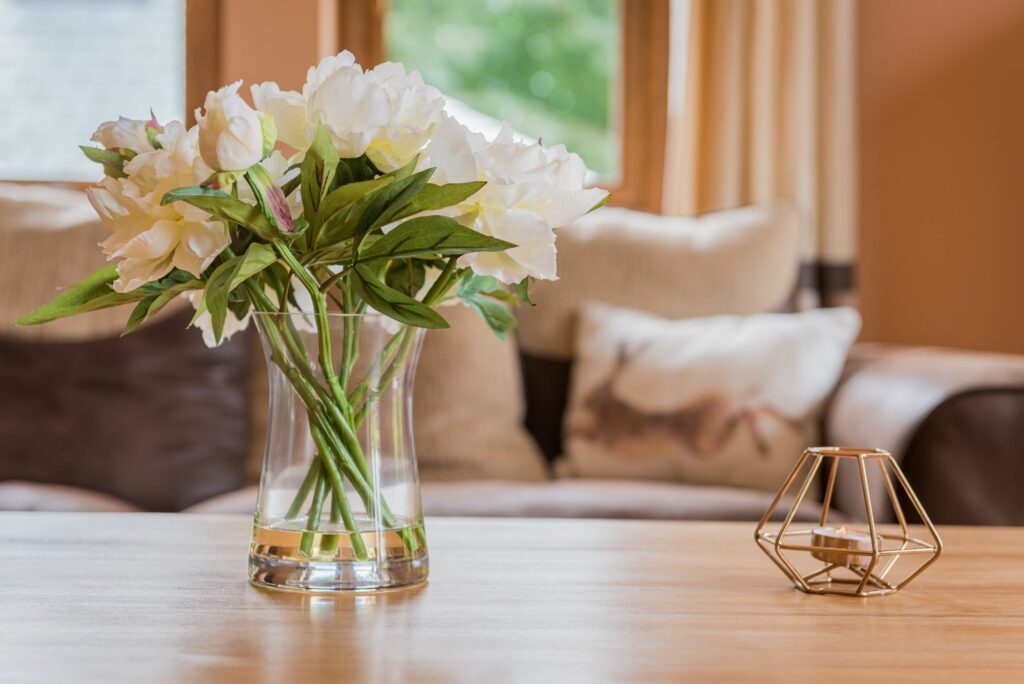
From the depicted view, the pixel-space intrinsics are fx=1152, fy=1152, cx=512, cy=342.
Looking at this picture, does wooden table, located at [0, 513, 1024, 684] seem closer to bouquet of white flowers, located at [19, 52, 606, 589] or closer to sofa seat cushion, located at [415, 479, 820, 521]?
bouquet of white flowers, located at [19, 52, 606, 589]

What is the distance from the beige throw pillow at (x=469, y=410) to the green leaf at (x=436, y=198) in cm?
132

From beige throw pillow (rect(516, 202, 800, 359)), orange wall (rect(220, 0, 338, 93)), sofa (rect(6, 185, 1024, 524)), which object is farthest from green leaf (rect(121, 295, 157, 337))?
orange wall (rect(220, 0, 338, 93))

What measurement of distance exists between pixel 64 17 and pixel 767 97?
6.01 ft

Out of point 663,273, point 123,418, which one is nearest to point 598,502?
point 663,273

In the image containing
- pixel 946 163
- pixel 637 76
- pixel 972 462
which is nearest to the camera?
pixel 972 462

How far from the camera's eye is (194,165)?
682mm

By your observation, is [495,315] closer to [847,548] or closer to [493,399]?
[847,548]

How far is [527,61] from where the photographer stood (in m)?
3.11

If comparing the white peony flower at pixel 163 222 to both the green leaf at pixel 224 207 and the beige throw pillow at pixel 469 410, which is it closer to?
the green leaf at pixel 224 207

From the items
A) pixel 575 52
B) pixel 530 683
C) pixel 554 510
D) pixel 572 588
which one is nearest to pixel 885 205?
pixel 575 52

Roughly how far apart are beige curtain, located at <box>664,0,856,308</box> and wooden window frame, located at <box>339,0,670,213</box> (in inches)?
7.9

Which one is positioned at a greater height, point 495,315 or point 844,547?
point 495,315

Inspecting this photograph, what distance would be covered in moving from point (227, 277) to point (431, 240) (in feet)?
0.40

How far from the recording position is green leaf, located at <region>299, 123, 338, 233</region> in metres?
0.69
